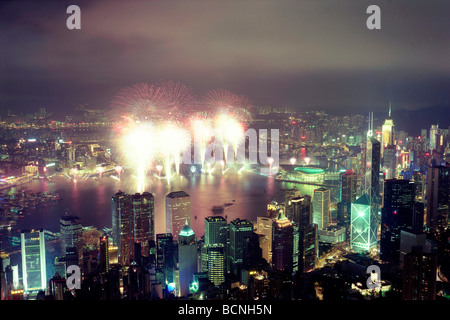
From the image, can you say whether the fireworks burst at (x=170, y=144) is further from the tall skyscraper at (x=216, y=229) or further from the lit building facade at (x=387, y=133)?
the lit building facade at (x=387, y=133)

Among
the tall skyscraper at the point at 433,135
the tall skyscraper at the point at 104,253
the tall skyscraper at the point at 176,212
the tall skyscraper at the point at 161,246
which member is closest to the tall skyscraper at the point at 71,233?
the tall skyscraper at the point at 104,253

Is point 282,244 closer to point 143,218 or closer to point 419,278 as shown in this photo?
point 419,278

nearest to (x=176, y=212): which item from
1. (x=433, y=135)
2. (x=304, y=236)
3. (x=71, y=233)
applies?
(x=71, y=233)

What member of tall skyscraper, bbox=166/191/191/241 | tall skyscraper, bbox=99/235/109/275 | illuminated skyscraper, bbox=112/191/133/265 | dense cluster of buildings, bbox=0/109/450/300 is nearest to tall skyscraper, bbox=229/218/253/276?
dense cluster of buildings, bbox=0/109/450/300

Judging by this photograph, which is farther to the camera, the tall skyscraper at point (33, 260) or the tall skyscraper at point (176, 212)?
the tall skyscraper at point (176, 212)

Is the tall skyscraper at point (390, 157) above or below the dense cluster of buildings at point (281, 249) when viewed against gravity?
above
